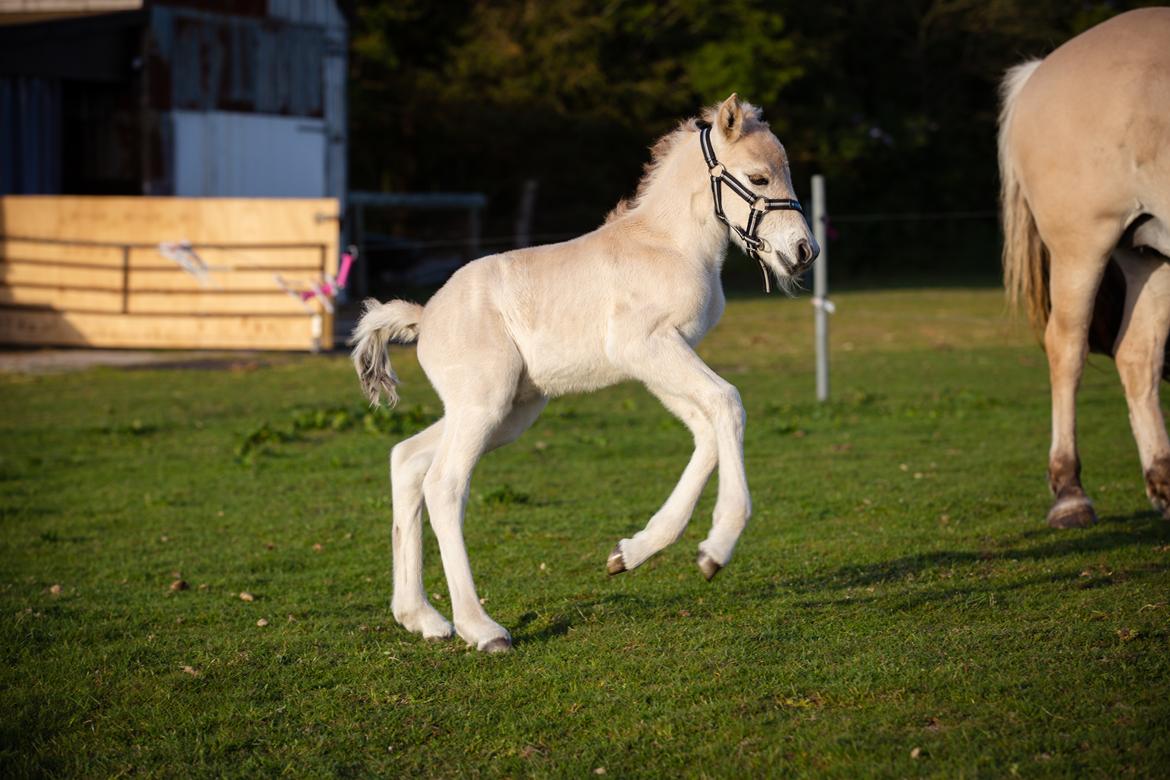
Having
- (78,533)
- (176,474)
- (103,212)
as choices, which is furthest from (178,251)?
(78,533)

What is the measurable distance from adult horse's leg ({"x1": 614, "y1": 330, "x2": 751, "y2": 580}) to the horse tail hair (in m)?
3.85

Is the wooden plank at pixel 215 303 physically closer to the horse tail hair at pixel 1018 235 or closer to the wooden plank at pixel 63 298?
the wooden plank at pixel 63 298

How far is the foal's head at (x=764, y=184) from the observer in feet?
18.1

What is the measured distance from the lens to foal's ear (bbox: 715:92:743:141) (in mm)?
5590

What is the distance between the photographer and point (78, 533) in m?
8.54

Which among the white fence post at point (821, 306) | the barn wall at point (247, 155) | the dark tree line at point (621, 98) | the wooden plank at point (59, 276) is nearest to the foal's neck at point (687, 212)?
the white fence post at point (821, 306)

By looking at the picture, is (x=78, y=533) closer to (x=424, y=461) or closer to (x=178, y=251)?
(x=424, y=461)

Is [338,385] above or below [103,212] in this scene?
below

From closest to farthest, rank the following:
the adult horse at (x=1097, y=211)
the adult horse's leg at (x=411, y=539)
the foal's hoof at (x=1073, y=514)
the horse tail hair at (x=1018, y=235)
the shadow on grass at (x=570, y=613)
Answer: the shadow on grass at (x=570, y=613) → the adult horse's leg at (x=411, y=539) → the adult horse at (x=1097, y=211) → the foal's hoof at (x=1073, y=514) → the horse tail hair at (x=1018, y=235)

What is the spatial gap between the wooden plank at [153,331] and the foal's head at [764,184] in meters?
15.5

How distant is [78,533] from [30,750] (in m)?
4.25

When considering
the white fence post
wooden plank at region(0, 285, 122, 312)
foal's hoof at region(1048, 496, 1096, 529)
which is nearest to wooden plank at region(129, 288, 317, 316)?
wooden plank at region(0, 285, 122, 312)

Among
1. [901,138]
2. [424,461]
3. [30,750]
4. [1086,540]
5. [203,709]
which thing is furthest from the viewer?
[901,138]

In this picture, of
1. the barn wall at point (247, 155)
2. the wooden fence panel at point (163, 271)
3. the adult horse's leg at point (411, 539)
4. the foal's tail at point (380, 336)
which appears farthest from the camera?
the barn wall at point (247, 155)
